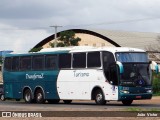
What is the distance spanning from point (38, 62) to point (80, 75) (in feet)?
13.0

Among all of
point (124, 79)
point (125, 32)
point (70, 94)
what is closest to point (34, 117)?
point (124, 79)

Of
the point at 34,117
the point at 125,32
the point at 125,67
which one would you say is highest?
the point at 125,32

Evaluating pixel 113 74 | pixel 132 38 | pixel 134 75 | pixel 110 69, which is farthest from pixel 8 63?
pixel 132 38

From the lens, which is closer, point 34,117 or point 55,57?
point 34,117

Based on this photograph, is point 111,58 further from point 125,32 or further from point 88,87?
point 125,32

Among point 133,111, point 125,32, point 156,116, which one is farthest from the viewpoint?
point 125,32

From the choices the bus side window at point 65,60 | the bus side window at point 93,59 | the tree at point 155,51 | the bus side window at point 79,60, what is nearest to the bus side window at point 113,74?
the bus side window at point 93,59

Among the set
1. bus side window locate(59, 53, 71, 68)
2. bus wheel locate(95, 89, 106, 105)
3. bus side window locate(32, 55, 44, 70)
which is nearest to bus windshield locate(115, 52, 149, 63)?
bus wheel locate(95, 89, 106, 105)

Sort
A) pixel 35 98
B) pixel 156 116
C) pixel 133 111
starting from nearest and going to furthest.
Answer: pixel 156 116
pixel 133 111
pixel 35 98

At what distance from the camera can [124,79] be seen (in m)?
33.1

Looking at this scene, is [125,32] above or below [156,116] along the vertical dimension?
above

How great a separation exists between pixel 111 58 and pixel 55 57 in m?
4.73

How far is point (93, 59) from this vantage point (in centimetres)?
3431

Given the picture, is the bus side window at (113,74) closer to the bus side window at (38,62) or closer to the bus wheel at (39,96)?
the bus side window at (38,62)
